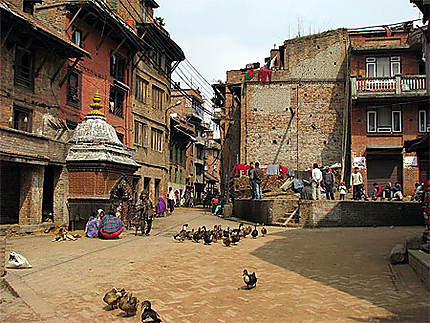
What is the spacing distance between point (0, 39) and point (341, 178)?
78.3ft

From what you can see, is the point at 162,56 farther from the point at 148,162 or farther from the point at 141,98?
the point at 148,162

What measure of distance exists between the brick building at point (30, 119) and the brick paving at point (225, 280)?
152 inches

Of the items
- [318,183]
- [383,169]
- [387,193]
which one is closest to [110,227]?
[318,183]

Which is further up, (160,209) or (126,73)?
(126,73)

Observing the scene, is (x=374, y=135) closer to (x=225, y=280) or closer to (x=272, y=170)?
(x=272, y=170)

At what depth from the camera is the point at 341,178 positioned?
32.8 m

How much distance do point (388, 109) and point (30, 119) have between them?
23.4 m

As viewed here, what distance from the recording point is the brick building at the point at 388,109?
3042 cm

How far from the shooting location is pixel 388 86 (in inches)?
1209

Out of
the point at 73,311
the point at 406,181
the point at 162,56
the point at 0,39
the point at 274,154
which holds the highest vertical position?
the point at 162,56

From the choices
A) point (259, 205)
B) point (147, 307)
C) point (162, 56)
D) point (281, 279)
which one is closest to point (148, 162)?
point (162, 56)

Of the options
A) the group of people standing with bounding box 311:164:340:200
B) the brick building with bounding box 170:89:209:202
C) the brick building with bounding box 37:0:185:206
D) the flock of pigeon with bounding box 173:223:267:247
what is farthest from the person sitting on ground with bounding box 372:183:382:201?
the brick building with bounding box 170:89:209:202

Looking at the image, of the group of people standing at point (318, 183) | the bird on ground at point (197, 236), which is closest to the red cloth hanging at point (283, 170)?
the group of people standing at point (318, 183)

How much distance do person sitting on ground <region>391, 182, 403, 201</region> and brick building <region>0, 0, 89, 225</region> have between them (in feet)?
56.7
